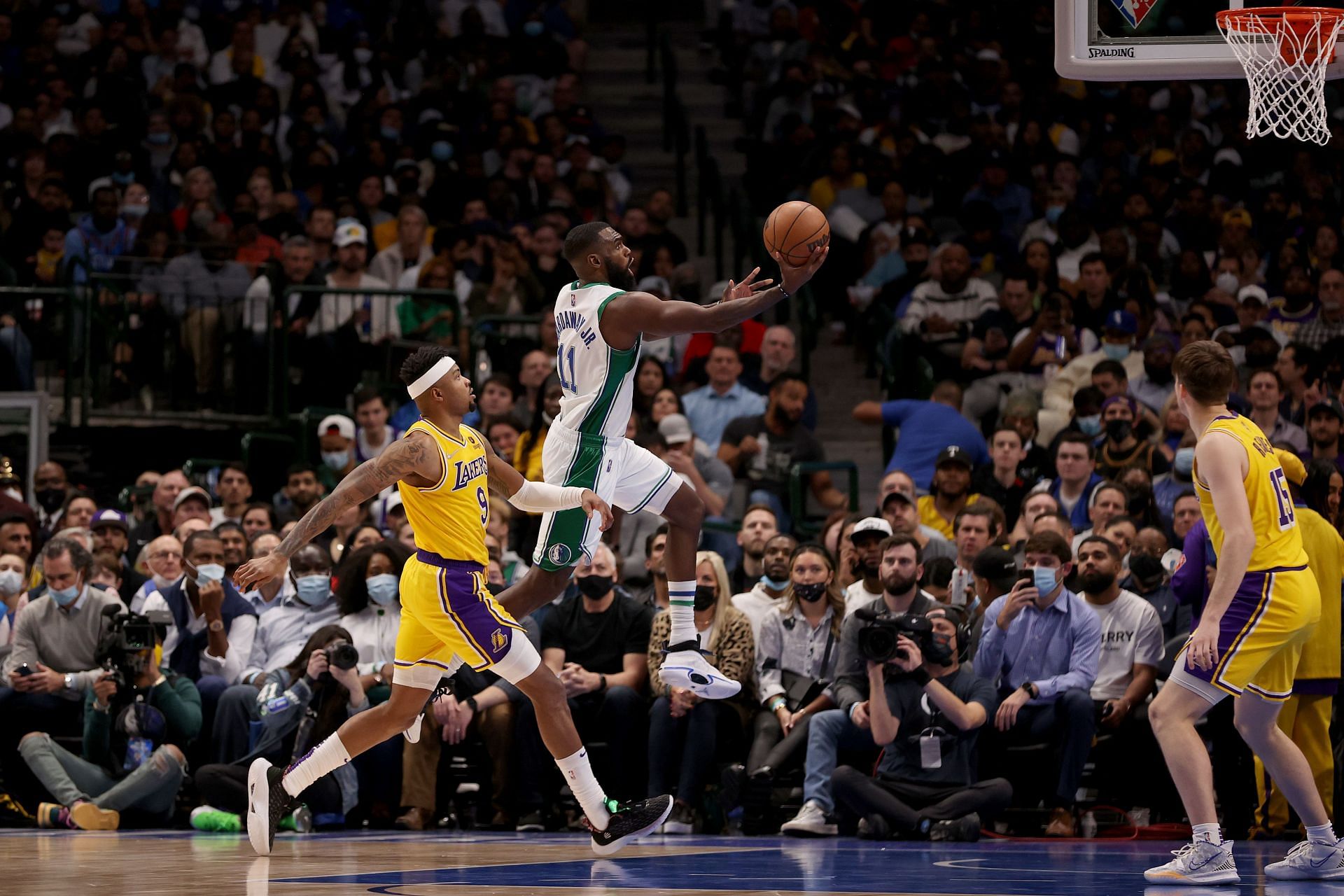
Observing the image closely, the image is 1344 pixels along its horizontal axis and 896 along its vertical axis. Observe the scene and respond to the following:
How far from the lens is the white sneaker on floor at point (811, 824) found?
10.8 metres

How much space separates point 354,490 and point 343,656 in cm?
347

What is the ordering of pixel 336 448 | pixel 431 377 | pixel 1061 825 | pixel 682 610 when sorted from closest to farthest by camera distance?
pixel 431 377 → pixel 682 610 → pixel 1061 825 → pixel 336 448

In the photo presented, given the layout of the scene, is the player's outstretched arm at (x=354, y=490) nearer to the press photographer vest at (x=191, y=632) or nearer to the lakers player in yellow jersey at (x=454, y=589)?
the lakers player in yellow jersey at (x=454, y=589)

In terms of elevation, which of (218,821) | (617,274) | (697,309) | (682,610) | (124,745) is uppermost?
(617,274)

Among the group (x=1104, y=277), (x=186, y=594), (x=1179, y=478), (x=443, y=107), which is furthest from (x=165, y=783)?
(x=443, y=107)

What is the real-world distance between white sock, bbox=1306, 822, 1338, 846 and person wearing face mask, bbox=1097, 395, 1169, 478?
518cm

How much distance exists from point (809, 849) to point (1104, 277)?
294 inches

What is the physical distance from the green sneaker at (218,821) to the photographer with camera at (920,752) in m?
3.65

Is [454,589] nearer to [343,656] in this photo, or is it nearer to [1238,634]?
[343,656]

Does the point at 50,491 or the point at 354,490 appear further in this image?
the point at 50,491

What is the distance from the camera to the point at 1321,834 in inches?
320

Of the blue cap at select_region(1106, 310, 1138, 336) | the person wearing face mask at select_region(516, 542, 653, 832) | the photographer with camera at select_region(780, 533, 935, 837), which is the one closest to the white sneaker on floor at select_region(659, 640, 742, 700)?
the photographer with camera at select_region(780, 533, 935, 837)

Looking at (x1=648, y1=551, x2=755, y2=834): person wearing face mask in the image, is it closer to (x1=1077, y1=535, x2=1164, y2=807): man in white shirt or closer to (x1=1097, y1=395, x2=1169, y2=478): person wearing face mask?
(x1=1077, y1=535, x2=1164, y2=807): man in white shirt

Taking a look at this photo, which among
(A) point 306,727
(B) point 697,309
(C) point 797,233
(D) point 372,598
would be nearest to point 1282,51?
(C) point 797,233
